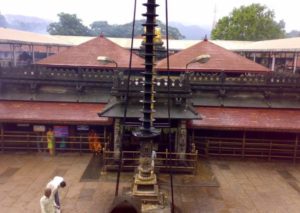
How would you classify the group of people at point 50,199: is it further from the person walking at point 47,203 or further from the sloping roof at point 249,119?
the sloping roof at point 249,119

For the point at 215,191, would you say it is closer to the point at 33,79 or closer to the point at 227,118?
the point at 227,118

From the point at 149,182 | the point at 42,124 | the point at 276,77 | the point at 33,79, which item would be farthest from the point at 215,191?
the point at 33,79

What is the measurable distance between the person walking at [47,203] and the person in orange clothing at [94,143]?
776cm

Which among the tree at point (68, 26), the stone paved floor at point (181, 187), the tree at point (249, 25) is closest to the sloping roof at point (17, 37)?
the stone paved floor at point (181, 187)

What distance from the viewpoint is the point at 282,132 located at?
17031 mm

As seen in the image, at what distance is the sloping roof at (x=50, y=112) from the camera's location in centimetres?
1673

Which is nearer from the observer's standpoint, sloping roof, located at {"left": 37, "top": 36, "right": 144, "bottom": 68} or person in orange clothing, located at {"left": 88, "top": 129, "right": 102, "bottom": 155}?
person in orange clothing, located at {"left": 88, "top": 129, "right": 102, "bottom": 155}

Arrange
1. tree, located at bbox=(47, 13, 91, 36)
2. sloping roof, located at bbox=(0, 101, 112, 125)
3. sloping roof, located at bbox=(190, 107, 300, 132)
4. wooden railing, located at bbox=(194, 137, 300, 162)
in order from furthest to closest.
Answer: tree, located at bbox=(47, 13, 91, 36)
wooden railing, located at bbox=(194, 137, 300, 162)
sloping roof, located at bbox=(0, 101, 112, 125)
sloping roof, located at bbox=(190, 107, 300, 132)

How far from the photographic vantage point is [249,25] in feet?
182

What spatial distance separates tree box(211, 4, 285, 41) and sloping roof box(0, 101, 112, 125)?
42268mm

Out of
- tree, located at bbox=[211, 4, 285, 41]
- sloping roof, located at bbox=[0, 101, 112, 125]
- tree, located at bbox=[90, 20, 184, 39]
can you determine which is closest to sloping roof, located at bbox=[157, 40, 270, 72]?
sloping roof, located at bbox=[0, 101, 112, 125]

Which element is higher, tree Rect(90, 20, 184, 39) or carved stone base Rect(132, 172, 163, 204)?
tree Rect(90, 20, 184, 39)

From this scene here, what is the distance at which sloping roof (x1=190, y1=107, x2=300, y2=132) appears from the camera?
1644 centimetres

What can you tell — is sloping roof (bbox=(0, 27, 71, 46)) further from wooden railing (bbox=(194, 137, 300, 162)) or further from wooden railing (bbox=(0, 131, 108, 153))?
wooden railing (bbox=(194, 137, 300, 162))
